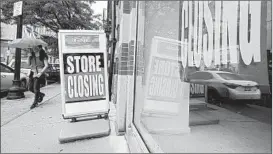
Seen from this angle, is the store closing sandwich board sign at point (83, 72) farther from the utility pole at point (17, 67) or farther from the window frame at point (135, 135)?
the utility pole at point (17, 67)

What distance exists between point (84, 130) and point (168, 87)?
5.15 ft

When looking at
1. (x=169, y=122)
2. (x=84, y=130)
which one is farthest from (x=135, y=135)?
(x=84, y=130)

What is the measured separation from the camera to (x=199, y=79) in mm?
2752

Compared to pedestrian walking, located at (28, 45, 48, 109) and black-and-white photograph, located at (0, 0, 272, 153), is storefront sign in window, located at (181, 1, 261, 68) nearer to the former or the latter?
black-and-white photograph, located at (0, 0, 272, 153)

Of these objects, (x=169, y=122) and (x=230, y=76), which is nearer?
(x=230, y=76)

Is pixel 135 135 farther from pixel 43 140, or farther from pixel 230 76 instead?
pixel 230 76

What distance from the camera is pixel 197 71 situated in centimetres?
254

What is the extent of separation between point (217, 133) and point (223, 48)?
71.8 inches

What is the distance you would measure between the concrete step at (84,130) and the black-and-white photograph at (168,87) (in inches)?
0.6

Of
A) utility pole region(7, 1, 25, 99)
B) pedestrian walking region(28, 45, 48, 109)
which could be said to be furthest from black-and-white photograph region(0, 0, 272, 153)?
utility pole region(7, 1, 25, 99)

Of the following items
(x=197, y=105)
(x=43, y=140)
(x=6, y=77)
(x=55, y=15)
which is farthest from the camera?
(x=55, y=15)

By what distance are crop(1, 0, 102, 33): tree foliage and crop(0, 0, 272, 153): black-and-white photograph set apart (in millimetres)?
10196

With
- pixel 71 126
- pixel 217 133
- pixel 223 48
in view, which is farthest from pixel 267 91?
pixel 71 126

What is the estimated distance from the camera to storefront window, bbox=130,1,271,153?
167 cm
